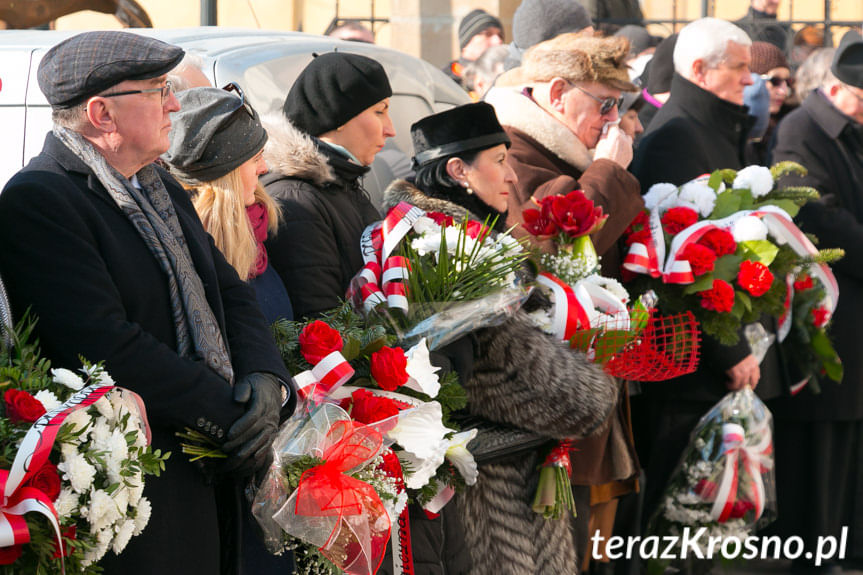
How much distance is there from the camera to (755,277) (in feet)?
15.2

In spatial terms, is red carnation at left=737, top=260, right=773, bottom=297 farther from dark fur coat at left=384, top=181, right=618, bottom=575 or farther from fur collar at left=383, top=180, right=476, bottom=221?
fur collar at left=383, top=180, right=476, bottom=221

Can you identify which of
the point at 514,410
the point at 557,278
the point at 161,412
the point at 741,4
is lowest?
the point at 741,4

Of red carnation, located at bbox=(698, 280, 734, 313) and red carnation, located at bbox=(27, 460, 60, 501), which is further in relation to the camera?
red carnation, located at bbox=(698, 280, 734, 313)

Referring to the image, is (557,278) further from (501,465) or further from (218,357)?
(218,357)

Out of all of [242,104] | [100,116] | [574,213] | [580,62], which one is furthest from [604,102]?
[100,116]

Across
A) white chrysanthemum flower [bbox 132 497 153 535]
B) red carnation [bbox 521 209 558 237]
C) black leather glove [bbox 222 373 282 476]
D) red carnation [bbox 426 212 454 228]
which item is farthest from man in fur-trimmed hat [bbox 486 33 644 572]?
white chrysanthemum flower [bbox 132 497 153 535]

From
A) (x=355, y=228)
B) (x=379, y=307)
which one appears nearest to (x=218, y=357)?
(x=379, y=307)

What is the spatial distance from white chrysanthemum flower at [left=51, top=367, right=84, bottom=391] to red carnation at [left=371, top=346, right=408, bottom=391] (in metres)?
0.92

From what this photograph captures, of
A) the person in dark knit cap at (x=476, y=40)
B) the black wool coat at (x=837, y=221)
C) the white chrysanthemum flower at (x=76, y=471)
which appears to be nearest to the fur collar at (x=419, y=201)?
the white chrysanthemum flower at (x=76, y=471)

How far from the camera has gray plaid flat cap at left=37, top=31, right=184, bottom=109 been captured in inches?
106

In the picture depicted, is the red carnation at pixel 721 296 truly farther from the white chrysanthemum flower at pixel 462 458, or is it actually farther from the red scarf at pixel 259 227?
the red scarf at pixel 259 227

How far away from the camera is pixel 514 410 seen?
367 centimetres

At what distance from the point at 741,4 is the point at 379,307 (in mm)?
13274

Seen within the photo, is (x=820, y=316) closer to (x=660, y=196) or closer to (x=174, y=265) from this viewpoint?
(x=660, y=196)
